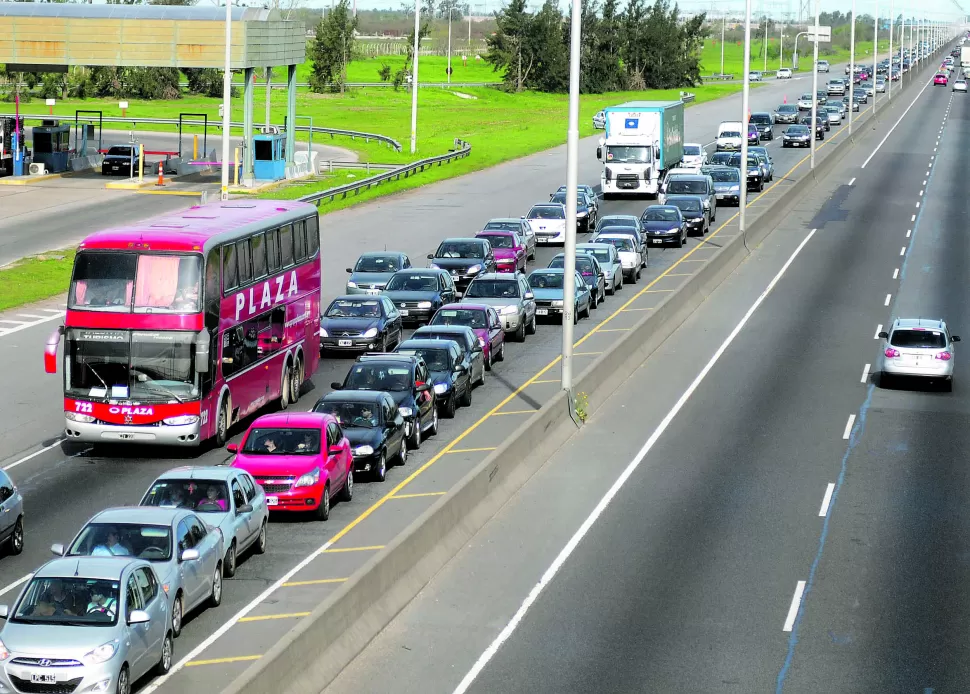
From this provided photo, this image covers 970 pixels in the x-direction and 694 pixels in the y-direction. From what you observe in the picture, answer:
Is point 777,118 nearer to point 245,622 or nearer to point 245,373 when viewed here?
point 245,373

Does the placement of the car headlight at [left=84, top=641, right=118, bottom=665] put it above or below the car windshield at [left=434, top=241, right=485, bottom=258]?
below

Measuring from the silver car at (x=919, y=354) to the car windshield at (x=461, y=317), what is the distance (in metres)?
9.13

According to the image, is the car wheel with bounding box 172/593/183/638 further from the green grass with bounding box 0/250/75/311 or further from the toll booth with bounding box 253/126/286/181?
the toll booth with bounding box 253/126/286/181

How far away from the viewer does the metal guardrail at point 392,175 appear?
202 ft

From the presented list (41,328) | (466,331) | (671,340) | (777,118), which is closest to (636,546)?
(466,331)

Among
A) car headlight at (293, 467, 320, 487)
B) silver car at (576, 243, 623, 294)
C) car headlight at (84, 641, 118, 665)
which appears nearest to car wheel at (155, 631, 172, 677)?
car headlight at (84, 641, 118, 665)

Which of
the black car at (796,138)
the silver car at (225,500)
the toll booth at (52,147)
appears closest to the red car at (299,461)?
→ the silver car at (225,500)

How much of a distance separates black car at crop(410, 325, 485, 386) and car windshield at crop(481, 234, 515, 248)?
15891 mm

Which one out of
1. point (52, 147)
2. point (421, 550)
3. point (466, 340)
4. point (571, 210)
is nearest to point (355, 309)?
point (466, 340)

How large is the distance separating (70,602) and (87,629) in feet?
2.01

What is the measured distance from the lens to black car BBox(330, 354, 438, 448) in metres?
28.0

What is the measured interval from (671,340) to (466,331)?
8.35 m

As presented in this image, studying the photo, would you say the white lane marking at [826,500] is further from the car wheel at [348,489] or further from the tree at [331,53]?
the tree at [331,53]

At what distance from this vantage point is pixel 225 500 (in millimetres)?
20938
